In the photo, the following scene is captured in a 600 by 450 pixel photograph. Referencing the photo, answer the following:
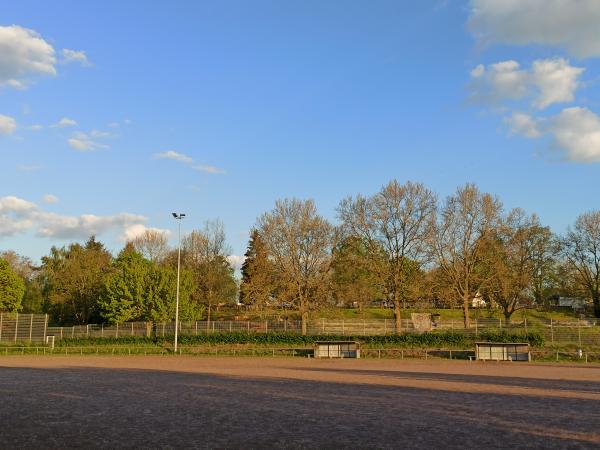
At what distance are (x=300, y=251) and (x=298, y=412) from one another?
45.4 m

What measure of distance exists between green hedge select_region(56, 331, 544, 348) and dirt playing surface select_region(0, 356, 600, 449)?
69.1 ft

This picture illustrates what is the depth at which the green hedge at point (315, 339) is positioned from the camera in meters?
46.7

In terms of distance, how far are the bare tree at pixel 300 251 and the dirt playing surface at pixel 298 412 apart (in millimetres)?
33406

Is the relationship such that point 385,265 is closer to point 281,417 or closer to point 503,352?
point 503,352

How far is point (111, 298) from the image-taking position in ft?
202

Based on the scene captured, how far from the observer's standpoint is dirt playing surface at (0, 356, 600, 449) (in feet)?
37.4

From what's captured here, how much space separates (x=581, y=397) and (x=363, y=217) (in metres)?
40.5

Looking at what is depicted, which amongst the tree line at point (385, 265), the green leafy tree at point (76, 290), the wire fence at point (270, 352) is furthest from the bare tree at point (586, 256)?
the green leafy tree at point (76, 290)

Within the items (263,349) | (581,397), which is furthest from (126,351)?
(581,397)

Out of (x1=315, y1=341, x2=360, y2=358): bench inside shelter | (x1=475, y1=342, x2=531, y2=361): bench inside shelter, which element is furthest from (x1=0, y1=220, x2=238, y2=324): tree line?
(x1=475, y1=342, x2=531, y2=361): bench inside shelter

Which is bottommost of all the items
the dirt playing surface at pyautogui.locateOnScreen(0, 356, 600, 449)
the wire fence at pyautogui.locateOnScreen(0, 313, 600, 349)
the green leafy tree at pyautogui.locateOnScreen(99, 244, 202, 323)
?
the dirt playing surface at pyautogui.locateOnScreen(0, 356, 600, 449)

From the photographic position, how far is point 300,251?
60438 mm

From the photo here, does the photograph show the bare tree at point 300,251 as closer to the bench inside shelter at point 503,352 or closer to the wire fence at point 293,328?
the wire fence at point 293,328

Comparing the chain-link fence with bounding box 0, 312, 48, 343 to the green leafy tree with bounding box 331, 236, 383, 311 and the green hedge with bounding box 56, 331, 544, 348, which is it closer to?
the green hedge with bounding box 56, 331, 544, 348
